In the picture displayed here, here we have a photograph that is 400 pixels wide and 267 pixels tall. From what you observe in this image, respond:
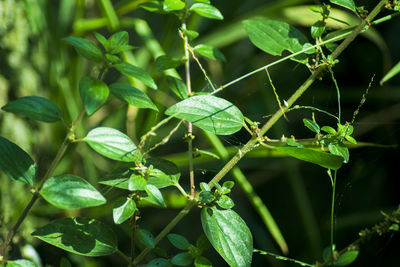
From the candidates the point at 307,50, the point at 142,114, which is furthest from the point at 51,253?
the point at 307,50

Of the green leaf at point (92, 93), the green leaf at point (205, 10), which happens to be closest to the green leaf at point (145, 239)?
the green leaf at point (92, 93)

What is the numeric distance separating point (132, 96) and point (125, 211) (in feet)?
0.38

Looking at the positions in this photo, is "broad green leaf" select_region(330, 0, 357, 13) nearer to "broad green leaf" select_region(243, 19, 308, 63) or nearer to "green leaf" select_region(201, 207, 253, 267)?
"broad green leaf" select_region(243, 19, 308, 63)

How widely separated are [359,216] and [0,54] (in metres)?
0.74

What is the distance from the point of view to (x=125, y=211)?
1.22ft

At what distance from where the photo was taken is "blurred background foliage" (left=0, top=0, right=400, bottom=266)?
785mm

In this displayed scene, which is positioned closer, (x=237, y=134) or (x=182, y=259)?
(x=182, y=259)

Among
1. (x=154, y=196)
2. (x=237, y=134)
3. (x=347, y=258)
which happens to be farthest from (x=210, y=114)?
(x=237, y=134)

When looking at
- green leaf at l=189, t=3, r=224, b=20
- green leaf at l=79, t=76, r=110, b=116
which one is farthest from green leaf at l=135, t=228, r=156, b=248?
green leaf at l=189, t=3, r=224, b=20

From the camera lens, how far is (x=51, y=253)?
83 cm

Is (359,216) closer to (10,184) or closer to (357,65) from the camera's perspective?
(357,65)

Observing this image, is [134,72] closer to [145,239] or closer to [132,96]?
[132,96]

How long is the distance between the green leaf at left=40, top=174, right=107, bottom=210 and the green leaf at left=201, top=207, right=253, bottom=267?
0.09 metres

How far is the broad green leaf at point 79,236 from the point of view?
374mm
